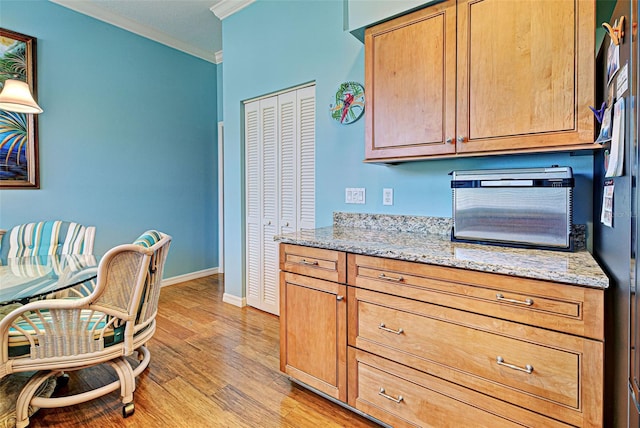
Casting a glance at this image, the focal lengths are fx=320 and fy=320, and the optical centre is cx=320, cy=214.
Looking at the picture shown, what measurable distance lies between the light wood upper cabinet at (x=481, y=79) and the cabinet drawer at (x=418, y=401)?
3.61 feet

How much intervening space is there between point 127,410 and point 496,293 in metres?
1.94

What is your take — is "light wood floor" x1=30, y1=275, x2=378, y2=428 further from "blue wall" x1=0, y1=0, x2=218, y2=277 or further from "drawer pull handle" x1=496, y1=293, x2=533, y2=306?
"blue wall" x1=0, y1=0, x2=218, y2=277

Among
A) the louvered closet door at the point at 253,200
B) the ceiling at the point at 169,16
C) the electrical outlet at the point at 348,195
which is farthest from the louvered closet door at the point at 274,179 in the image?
the ceiling at the point at 169,16

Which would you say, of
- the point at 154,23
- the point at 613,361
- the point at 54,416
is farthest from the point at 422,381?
the point at 154,23

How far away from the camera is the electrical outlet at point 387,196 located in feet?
7.32

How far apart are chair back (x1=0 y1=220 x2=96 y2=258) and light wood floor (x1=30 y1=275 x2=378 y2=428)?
0.96m

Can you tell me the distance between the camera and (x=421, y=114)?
1.75 metres

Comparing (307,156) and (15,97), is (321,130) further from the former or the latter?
(15,97)

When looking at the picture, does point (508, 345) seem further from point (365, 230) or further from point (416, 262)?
point (365, 230)

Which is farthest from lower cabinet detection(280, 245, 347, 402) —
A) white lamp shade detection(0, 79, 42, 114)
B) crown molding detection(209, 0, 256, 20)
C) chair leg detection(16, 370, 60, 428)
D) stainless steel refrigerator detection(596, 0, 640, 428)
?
crown molding detection(209, 0, 256, 20)

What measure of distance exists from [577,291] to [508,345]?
32cm

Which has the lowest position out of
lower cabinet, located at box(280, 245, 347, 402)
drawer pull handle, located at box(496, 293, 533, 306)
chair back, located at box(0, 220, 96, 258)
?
lower cabinet, located at box(280, 245, 347, 402)

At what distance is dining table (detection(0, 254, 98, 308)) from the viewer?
1622 mm

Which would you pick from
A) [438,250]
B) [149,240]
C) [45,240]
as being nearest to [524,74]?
[438,250]
